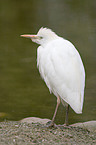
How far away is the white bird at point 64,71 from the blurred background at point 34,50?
205 centimetres

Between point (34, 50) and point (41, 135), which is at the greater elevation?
point (41, 135)

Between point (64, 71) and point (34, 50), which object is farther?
point (34, 50)

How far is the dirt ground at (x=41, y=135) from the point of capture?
4.64 m

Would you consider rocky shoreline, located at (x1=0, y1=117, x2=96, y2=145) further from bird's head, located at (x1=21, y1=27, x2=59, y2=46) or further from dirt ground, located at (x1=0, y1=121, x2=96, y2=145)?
bird's head, located at (x1=21, y1=27, x2=59, y2=46)

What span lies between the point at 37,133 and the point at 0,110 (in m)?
3.54

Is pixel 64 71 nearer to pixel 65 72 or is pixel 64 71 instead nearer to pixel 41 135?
pixel 65 72

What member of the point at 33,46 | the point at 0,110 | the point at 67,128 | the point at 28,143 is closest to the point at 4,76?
the point at 0,110

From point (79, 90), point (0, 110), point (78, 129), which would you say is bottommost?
point (0, 110)

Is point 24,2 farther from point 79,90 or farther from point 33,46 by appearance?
point 79,90

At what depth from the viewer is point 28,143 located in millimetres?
4539

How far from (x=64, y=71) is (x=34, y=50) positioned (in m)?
7.54

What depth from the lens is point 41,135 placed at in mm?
4910

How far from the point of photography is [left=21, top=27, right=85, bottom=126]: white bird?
A: 5.24m

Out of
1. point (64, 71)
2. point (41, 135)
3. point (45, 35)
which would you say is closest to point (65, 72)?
point (64, 71)
